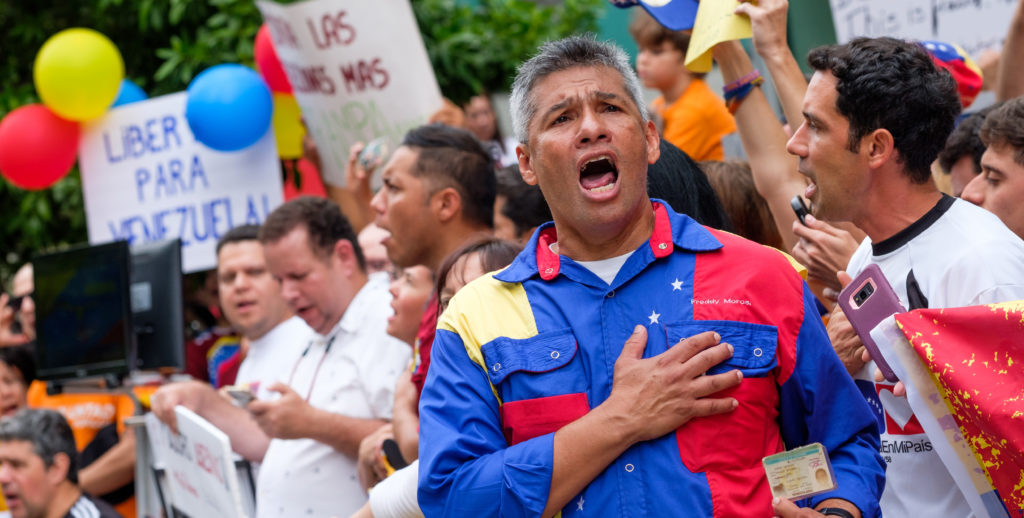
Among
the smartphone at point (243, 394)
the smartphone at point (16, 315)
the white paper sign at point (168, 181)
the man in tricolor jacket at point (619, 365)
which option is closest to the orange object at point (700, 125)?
the smartphone at point (243, 394)

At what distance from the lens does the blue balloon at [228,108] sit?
604 centimetres

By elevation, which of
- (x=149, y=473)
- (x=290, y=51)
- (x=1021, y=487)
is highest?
(x=290, y=51)

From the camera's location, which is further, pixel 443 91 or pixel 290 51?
pixel 443 91

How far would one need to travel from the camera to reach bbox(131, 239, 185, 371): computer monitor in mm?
5484

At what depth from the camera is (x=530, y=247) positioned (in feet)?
7.69

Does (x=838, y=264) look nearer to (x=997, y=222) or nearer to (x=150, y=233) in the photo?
(x=997, y=222)

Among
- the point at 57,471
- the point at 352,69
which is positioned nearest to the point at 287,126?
the point at 352,69

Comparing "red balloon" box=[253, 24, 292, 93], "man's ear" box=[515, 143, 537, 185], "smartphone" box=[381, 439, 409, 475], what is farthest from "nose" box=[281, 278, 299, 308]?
"man's ear" box=[515, 143, 537, 185]

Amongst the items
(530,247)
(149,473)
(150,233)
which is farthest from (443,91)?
(530,247)

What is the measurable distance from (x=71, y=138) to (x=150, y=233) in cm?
85

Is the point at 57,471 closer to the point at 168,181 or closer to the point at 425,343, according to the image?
the point at 168,181

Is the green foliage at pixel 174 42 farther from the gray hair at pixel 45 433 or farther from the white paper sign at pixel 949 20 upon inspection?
the white paper sign at pixel 949 20

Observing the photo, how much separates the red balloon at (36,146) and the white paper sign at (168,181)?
4.6 inches

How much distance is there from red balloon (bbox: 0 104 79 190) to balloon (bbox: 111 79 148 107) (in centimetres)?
31
